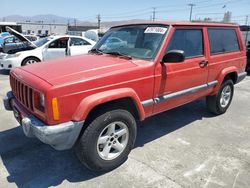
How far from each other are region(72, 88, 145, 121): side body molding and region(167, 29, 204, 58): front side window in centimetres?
104

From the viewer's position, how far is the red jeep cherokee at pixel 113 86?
2645 mm

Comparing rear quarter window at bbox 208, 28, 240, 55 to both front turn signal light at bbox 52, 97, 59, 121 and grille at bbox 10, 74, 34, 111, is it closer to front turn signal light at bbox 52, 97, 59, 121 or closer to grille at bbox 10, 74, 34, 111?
front turn signal light at bbox 52, 97, 59, 121

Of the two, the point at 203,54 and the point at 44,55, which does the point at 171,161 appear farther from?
the point at 44,55

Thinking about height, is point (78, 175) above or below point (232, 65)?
below

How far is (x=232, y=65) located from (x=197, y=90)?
1362 millimetres

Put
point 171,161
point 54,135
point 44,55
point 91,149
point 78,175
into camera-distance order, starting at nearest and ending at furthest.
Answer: point 54,135, point 91,149, point 78,175, point 171,161, point 44,55

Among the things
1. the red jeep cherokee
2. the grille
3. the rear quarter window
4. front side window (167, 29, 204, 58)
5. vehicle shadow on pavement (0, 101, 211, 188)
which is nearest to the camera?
the red jeep cherokee

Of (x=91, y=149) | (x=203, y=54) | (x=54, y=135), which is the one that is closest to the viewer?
(x=54, y=135)

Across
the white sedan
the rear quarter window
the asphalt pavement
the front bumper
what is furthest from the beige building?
the front bumper

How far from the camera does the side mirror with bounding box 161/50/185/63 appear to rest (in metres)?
3.36

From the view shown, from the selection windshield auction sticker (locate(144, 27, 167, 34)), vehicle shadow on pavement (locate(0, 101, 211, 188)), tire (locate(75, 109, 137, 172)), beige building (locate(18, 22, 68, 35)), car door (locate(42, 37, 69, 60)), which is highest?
beige building (locate(18, 22, 68, 35))

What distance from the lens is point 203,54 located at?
4324 millimetres

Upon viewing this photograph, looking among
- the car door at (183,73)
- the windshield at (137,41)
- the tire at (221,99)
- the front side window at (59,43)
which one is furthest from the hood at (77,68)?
the front side window at (59,43)

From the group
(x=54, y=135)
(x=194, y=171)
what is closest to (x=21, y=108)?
(x=54, y=135)
